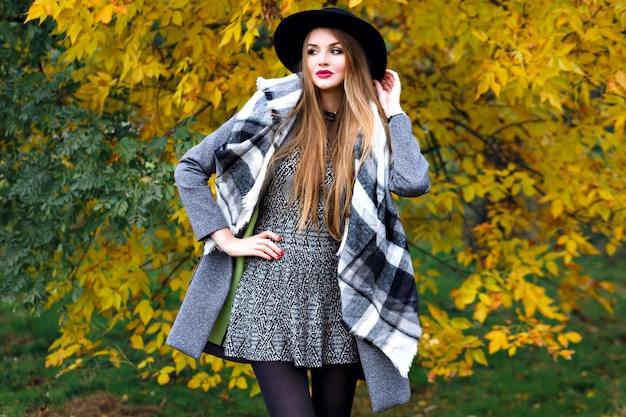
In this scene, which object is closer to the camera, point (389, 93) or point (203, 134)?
point (389, 93)

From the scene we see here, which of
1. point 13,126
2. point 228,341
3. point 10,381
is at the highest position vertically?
point 13,126

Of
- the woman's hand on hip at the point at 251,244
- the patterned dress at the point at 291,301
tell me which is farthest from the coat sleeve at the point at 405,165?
the woman's hand on hip at the point at 251,244

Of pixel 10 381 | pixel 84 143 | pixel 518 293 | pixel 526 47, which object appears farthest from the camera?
pixel 10 381

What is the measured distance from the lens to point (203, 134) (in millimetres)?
3598

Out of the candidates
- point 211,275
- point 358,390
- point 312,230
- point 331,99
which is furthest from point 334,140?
point 358,390

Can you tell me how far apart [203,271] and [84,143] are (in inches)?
49.2

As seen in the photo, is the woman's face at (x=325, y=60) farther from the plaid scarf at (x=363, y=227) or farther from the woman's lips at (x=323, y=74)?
the plaid scarf at (x=363, y=227)

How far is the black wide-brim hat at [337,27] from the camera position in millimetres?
2602

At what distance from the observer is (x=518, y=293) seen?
3879 mm

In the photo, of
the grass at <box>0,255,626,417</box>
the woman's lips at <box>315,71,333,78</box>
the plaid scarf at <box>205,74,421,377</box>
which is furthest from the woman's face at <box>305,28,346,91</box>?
the grass at <box>0,255,626,417</box>

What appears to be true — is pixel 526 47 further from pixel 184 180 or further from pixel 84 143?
pixel 84 143

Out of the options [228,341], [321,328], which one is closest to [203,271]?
[228,341]

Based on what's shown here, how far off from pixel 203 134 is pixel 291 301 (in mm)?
1314

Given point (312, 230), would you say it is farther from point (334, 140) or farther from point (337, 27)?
point (337, 27)
